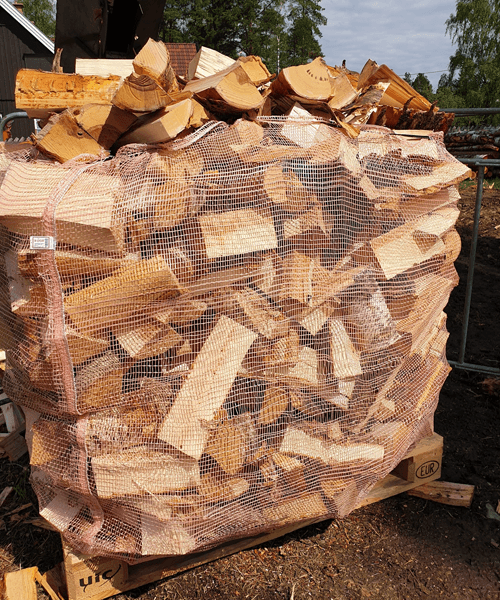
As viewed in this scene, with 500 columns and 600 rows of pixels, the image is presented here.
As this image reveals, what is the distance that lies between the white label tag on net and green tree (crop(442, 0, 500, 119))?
2466 cm

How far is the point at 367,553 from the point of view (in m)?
2.21

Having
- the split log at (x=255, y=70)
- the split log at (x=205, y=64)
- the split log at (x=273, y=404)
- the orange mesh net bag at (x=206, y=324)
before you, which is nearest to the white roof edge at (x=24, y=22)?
the split log at (x=205, y=64)

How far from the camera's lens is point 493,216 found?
776cm

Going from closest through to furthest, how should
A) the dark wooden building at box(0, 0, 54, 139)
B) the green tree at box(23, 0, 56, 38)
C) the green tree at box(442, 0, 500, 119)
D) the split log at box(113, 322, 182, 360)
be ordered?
1. the split log at box(113, 322, 182, 360)
2. the dark wooden building at box(0, 0, 54, 139)
3. the green tree at box(442, 0, 500, 119)
4. the green tree at box(23, 0, 56, 38)

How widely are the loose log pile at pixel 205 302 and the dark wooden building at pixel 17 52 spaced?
49.7 feet

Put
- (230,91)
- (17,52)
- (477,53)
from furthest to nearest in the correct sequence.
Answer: (477,53) → (17,52) → (230,91)

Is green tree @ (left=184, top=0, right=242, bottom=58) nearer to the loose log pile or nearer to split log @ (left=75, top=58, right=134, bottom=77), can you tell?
split log @ (left=75, top=58, right=134, bottom=77)

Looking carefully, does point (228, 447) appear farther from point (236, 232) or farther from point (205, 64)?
point (205, 64)

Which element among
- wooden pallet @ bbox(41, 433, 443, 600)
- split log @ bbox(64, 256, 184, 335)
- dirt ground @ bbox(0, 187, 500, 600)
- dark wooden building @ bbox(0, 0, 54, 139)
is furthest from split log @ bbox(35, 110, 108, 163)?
dark wooden building @ bbox(0, 0, 54, 139)

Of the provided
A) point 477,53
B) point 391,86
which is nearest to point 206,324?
point 391,86

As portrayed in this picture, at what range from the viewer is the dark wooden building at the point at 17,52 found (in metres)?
15.1

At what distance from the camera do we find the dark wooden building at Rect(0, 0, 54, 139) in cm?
1512

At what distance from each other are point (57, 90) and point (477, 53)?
28.9 metres

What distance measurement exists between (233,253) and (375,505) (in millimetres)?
1559
